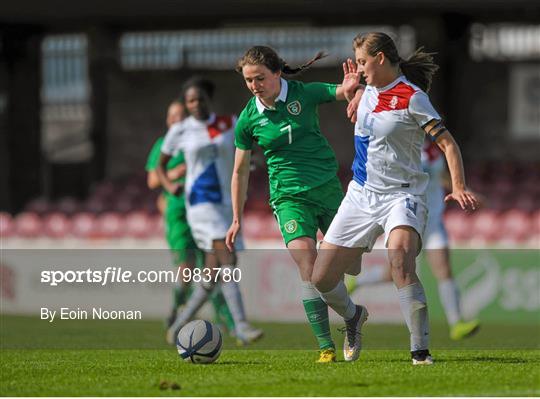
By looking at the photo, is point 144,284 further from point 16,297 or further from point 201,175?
point 201,175

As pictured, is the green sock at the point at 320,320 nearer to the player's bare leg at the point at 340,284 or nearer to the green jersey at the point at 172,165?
the player's bare leg at the point at 340,284

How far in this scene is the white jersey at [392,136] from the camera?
28.0ft

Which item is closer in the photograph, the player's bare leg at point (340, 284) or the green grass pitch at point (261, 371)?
the green grass pitch at point (261, 371)

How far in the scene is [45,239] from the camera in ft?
71.2

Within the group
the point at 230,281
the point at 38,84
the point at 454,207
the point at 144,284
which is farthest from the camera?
the point at 38,84

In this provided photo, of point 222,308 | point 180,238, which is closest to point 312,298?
point 222,308

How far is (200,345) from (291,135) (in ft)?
5.05

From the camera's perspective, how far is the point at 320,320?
9.28 meters

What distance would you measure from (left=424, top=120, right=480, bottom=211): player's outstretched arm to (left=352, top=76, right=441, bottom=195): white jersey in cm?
11

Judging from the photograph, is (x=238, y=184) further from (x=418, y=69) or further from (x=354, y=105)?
(x=418, y=69)

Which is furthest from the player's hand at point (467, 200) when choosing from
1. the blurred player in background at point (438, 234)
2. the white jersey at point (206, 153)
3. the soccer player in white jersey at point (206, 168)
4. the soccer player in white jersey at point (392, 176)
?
the blurred player in background at point (438, 234)

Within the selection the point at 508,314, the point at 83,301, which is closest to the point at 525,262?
the point at 508,314

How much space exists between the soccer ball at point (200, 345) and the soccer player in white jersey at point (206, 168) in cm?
284

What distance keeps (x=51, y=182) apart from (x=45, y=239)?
21.5 ft
